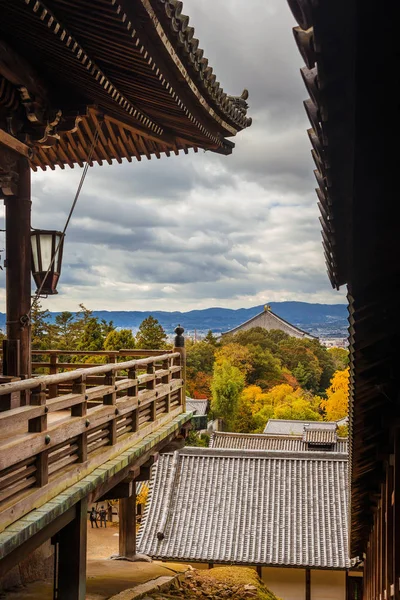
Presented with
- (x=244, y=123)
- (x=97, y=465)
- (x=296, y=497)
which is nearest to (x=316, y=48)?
(x=97, y=465)

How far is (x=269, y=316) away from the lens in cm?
9706

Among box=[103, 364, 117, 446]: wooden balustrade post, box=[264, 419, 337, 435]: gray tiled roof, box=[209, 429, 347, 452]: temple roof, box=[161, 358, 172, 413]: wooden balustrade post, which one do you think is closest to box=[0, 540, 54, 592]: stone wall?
box=[103, 364, 117, 446]: wooden balustrade post

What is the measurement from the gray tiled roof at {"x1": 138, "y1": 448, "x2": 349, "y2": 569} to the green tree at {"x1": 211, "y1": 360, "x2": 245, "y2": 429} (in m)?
26.3

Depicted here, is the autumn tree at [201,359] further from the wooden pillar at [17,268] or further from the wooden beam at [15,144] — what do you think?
the wooden beam at [15,144]

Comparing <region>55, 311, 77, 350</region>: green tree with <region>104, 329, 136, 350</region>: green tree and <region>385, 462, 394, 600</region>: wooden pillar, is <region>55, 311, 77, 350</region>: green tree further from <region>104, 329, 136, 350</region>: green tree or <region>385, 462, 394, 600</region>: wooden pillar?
<region>385, 462, 394, 600</region>: wooden pillar

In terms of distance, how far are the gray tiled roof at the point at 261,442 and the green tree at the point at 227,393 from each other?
9775mm

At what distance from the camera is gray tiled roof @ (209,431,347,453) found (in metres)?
36.0

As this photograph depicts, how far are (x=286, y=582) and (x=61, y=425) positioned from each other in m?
14.1

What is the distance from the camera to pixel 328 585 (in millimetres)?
16219

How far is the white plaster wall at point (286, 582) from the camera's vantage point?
52.8ft

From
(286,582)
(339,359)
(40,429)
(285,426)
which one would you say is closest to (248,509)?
(286,582)

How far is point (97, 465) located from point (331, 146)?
457 cm

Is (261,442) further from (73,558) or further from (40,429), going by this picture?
(40,429)

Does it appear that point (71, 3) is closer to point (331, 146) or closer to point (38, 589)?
point (331, 146)
